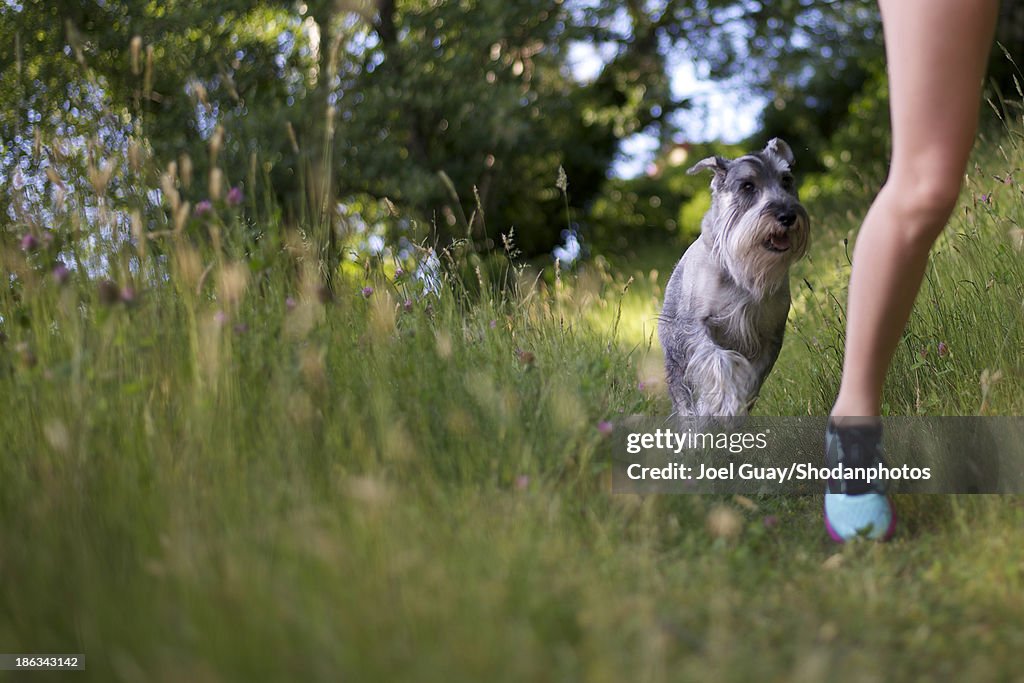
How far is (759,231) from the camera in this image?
3.56 meters

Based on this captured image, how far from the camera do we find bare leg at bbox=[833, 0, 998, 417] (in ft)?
8.49

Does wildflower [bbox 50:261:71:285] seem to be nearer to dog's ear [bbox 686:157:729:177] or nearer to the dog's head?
the dog's head

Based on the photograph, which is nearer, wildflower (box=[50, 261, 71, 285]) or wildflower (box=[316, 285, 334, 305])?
wildflower (box=[50, 261, 71, 285])

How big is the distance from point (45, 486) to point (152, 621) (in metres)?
0.63

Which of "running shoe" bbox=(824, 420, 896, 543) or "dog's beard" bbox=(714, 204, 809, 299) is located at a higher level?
"dog's beard" bbox=(714, 204, 809, 299)

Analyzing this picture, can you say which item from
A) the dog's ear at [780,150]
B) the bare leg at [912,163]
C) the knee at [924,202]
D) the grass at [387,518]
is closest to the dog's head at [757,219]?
the dog's ear at [780,150]

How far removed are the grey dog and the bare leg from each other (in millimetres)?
740

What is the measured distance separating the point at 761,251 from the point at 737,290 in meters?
0.17

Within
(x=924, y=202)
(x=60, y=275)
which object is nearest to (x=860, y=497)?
(x=924, y=202)

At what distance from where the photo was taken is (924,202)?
2650 millimetres

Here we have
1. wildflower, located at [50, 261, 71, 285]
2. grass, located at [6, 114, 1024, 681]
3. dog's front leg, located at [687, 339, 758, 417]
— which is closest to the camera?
grass, located at [6, 114, 1024, 681]

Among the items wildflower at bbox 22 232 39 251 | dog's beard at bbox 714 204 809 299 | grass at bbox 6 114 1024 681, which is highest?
dog's beard at bbox 714 204 809 299

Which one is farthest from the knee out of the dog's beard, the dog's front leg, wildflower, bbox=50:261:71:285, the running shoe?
wildflower, bbox=50:261:71:285

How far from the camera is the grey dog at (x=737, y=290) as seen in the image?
3.55m
